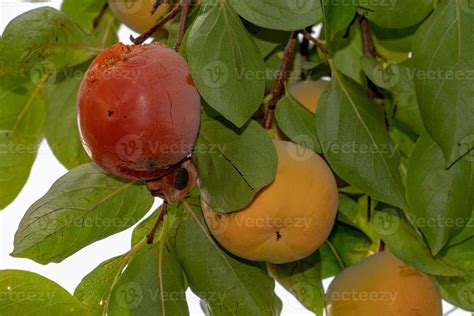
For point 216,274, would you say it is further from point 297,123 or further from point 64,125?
point 64,125

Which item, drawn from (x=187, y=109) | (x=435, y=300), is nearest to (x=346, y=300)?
(x=435, y=300)

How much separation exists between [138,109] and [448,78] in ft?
1.54

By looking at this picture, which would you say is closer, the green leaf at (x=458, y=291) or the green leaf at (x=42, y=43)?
the green leaf at (x=42, y=43)

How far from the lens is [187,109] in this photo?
1.22 meters

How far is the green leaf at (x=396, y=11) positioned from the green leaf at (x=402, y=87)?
3.1 inches

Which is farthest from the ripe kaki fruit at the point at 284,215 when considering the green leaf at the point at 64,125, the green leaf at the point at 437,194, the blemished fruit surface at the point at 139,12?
the green leaf at the point at 64,125

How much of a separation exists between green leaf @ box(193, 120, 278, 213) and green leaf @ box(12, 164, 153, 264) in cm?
20

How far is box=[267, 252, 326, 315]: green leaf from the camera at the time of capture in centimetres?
160

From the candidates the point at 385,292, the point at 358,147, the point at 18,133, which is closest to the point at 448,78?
the point at 358,147

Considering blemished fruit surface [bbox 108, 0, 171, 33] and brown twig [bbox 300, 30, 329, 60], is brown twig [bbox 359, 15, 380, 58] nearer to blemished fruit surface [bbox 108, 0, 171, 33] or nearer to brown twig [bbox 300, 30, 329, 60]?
brown twig [bbox 300, 30, 329, 60]

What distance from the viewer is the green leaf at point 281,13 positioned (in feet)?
4.15

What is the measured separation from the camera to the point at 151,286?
4.71 feet

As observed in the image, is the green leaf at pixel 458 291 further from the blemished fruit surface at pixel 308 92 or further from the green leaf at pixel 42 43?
the green leaf at pixel 42 43

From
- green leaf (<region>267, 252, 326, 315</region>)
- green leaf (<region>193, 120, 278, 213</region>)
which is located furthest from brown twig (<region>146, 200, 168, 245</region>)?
green leaf (<region>267, 252, 326, 315</region>)
